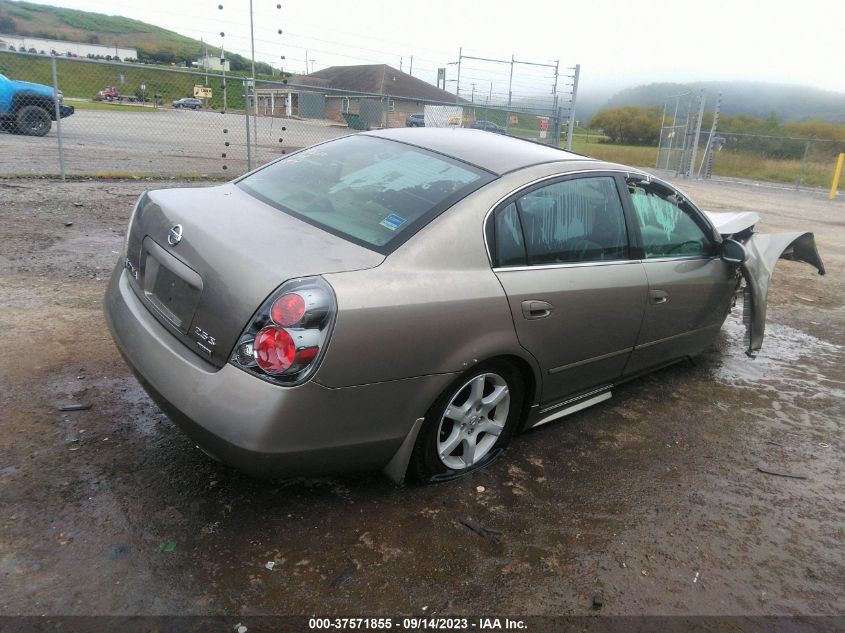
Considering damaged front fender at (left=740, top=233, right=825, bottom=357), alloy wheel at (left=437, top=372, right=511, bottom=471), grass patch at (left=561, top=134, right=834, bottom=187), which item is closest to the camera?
alloy wheel at (left=437, top=372, right=511, bottom=471)

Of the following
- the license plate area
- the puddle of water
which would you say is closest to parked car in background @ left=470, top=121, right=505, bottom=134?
the puddle of water

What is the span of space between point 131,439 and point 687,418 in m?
3.16

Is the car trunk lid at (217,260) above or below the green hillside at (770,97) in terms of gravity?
below

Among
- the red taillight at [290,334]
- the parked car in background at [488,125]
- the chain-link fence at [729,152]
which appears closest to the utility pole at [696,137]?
the chain-link fence at [729,152]

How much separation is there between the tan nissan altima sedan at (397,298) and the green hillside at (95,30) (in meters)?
114

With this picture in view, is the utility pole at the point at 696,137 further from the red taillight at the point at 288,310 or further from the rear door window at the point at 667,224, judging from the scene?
the red taillight at the point at 288,310

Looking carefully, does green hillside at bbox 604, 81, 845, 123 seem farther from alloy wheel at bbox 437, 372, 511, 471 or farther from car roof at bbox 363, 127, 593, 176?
alloy wheel at bbox 437, 372, 511, 471

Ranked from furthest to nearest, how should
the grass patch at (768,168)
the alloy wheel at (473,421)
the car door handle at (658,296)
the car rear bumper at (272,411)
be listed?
the grass patch at (768,168), the car door handle at (658,296), the alloy wheel at (473,421), the car rear bumper at (272,411)

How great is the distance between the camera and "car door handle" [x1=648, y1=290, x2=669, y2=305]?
3.57 m

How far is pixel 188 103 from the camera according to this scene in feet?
51.5

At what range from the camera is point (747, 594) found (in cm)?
239

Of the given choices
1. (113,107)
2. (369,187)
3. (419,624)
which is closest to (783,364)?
(369,187)

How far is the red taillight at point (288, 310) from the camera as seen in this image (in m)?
2.18

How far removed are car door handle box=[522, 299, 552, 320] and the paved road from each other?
10.1 metres
